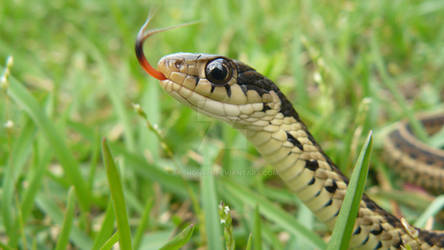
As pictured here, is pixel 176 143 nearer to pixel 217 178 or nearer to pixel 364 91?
pixel 217 178

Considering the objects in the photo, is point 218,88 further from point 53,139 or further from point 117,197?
point 53,139

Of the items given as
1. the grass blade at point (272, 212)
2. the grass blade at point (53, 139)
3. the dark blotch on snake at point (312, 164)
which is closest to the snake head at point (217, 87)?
the dark blotch on snake at point (312, 164)

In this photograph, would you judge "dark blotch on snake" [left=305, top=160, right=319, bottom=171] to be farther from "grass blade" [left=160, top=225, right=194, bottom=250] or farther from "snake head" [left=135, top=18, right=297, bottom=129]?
"grass blade" [left=160, top=225, right=194, bottom=250]

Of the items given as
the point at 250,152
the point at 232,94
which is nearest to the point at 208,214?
the point at 232,94

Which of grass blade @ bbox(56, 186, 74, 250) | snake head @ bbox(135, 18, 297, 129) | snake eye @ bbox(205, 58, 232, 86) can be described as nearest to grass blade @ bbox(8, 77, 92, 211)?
grass blade @ bbox(56, 186, 74, 250)

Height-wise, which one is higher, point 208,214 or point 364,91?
point 364,91

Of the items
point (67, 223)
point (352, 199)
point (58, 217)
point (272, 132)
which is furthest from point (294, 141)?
point (58, 217)

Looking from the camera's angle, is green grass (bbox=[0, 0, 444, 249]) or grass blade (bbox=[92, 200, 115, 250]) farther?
green grass (bbox=[0, 0, 444, 249])
